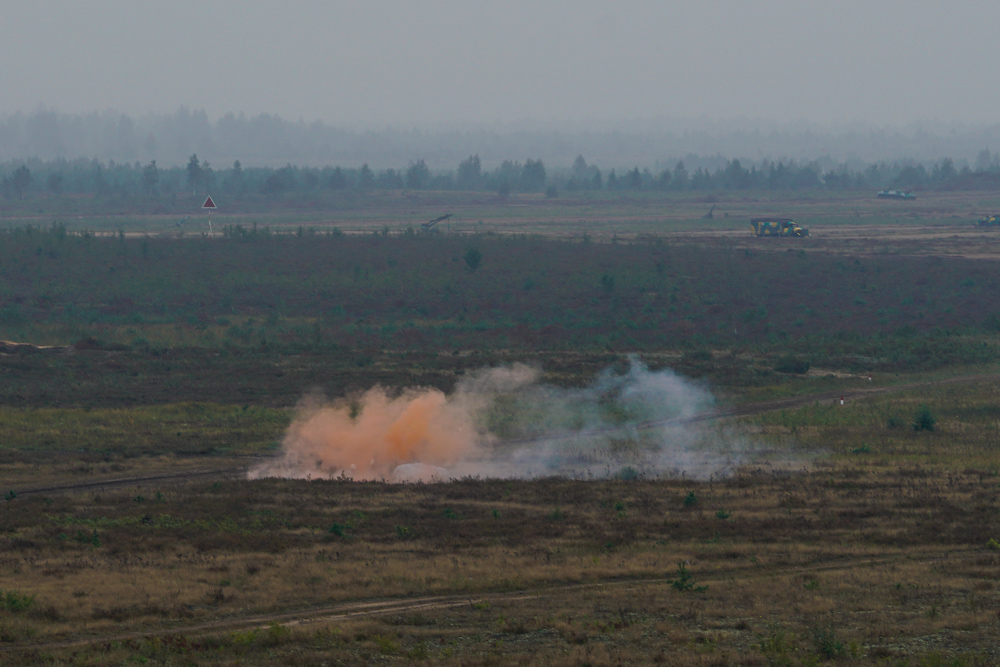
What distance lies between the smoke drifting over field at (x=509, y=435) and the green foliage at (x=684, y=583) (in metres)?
13.6

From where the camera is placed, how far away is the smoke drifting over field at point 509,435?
40.4 m

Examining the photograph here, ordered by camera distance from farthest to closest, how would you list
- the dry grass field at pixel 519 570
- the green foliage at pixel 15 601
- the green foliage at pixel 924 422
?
1. the green foliage at pixel 924 422
2. the green foliage at pixel 15 601
3. the dry grass field at pixel 519 570

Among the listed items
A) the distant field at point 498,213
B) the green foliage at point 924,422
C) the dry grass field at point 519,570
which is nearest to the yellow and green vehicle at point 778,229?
the distant field at point 498,213

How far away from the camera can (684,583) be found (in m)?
24.0

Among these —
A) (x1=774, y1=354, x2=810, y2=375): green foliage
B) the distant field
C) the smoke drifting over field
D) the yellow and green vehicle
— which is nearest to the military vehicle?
the distant field

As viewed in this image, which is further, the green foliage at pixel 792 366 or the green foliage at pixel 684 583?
the green foliage at pixel 792 366

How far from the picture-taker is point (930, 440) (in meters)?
44.5

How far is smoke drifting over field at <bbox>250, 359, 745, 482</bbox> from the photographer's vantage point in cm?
4041

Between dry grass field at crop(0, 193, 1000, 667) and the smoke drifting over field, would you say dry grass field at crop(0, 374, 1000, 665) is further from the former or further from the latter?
the smoke drifting over field

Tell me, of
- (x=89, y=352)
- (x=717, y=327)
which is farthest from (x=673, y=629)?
(x=717, y=327)

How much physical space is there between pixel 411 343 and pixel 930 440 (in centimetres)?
3900

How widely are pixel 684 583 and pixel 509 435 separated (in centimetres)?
2320

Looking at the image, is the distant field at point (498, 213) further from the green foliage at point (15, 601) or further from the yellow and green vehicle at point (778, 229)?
the green foliage at point (15, 601)

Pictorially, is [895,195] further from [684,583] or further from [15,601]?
[15,601]
